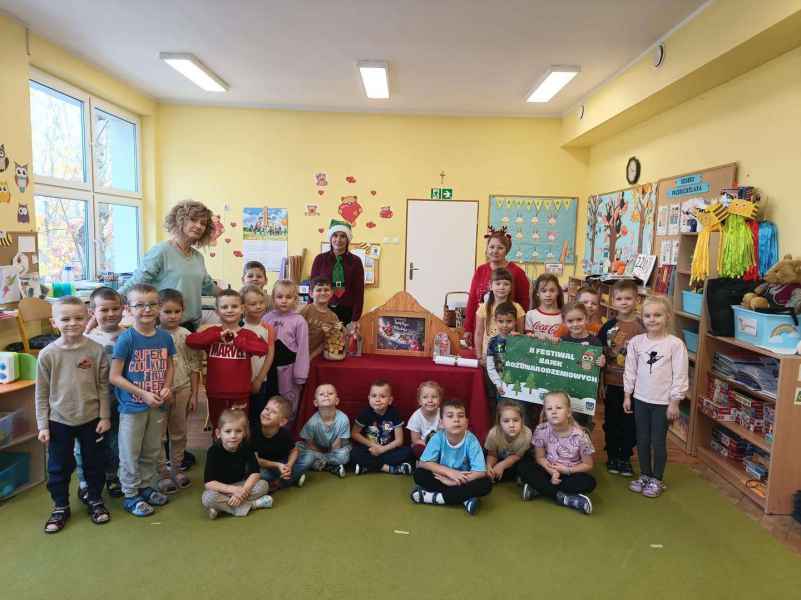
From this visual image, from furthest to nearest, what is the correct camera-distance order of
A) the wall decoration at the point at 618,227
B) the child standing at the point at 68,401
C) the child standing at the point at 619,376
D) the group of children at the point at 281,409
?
the wall decoration at the point at 618,227, the child standing at the point at 619,376, the group of children at the point at 281,409, the child standing at the point at 68,401

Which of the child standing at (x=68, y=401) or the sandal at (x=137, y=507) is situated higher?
the child standing at (x=68, y=401)

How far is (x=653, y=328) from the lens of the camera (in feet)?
9.96

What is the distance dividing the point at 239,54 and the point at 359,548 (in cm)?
430

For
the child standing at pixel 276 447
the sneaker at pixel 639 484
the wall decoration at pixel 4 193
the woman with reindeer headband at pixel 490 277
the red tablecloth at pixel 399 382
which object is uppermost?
the wall decoration at pixel 4 193

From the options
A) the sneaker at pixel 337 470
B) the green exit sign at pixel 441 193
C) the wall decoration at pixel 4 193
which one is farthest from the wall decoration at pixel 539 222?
the wall decoration at pixel 4 193

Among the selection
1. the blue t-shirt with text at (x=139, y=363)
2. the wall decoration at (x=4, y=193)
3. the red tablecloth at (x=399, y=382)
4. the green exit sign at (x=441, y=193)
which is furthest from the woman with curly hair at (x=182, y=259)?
the green exit sign at (x=441, y=193)

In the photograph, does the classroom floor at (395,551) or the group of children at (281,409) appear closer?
the classroom floor at (395,551)

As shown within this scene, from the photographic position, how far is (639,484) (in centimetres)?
309

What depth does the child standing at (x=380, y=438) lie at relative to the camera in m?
3.19

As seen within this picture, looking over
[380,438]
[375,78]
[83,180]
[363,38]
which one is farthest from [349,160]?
[380,438]

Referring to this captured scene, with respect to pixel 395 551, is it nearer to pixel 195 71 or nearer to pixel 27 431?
pixel 27 431

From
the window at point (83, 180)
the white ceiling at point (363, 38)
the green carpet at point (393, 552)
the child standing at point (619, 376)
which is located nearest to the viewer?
the green carpet at point (393, 552)

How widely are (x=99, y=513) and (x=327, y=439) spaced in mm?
1241

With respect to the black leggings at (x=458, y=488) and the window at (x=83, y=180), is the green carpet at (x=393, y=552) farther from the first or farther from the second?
the window at (x=83, y=180)
